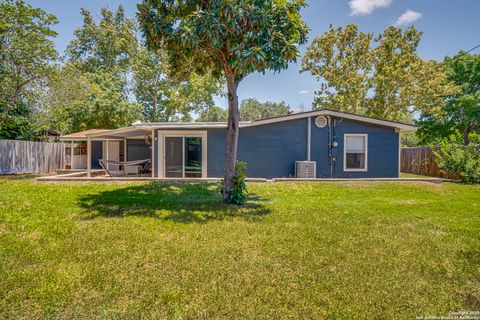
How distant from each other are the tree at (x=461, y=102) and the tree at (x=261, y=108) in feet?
127

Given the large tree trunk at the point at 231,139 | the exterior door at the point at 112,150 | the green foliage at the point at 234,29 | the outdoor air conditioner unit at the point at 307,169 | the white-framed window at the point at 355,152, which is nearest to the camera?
the green foliage at the point at 234,29

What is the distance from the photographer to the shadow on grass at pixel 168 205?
5.55m

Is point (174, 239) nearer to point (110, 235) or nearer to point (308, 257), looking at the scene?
point (110, 235)

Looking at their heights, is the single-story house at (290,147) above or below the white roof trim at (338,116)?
below

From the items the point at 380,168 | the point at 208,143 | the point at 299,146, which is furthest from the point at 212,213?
the point at 380,168

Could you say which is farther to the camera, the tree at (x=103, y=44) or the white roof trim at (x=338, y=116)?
the tree at (x=103, y=44)

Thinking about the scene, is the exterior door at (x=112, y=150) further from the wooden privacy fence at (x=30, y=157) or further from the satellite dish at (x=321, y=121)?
the satellite dish at (x=321, y=121)

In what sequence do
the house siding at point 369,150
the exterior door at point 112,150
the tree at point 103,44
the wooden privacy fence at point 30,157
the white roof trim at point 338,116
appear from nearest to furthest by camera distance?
the white roof trim at point 338,116, the house siding at point 369,150, the wooden privacy fence at point 30,157, the exterior door at point 112,150, the tree at point 103,44

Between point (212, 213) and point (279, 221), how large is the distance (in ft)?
4.72

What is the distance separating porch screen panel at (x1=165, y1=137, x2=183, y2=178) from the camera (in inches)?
443

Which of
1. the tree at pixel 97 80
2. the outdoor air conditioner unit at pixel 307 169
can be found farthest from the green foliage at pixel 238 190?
the tree at pixel 97 80

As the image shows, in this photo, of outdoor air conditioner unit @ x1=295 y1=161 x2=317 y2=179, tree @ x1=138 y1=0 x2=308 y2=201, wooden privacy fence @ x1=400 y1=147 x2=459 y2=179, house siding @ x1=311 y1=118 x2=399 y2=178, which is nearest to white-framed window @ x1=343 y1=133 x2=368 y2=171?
house siding @ x1=311 y1=118 x2=399 y2=178

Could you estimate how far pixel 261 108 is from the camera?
63500 mm

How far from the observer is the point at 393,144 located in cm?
1148
